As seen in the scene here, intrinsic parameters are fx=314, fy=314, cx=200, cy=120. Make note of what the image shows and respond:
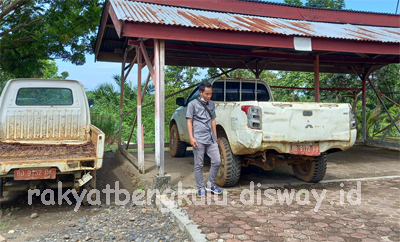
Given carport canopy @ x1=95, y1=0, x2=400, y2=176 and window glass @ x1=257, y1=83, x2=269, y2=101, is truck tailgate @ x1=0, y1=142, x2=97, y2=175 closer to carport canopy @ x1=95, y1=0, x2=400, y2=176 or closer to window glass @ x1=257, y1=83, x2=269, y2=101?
carport canopy @ x1=95, y1=0, x2=400, y2=176

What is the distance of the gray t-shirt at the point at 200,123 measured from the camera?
472 centimetres

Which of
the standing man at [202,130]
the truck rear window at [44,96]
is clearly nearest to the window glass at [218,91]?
the standing man at [202,130]

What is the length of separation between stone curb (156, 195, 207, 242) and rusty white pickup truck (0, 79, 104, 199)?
1.06m

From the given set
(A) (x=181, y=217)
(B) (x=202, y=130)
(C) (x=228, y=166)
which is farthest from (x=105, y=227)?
(C) (x=228, y=166)

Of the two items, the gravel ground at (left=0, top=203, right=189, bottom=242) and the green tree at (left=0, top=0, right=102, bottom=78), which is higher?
the green tree at (left=0, top=0, right=102, bottom=78)

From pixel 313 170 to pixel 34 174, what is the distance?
14.6 feet

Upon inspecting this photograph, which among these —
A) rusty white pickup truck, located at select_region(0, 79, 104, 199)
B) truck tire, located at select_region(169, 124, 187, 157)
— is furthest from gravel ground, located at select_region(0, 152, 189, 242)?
truck tire, located at select_region(169, 124, 187, 157)

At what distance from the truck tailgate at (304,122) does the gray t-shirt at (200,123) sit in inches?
32.1

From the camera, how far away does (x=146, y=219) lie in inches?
165

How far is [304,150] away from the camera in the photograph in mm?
4824

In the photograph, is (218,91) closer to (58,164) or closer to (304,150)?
(304,150)

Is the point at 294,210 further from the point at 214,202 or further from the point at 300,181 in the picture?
the point at 300,181

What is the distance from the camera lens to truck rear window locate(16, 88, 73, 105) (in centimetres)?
577

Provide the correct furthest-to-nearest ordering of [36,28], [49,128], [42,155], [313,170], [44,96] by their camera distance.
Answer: [36,28]
[44,96]
[49,128]
[313,170]
[42,155]
